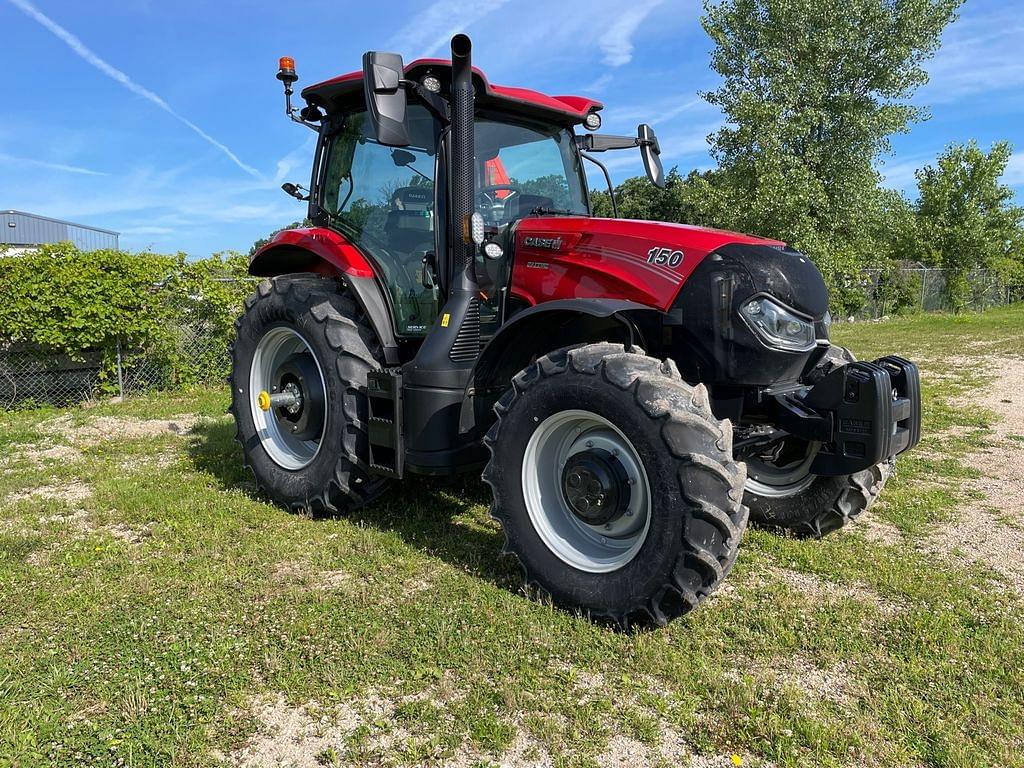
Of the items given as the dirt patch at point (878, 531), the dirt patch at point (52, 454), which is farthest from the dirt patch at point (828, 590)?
the dirt patch at point (52, 454)

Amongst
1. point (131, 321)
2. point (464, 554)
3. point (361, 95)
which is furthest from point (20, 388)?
point (464, 554)

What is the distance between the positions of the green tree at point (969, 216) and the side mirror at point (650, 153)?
25185mm

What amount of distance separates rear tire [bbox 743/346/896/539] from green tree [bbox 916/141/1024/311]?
84.3 ft

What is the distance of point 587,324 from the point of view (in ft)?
12.3

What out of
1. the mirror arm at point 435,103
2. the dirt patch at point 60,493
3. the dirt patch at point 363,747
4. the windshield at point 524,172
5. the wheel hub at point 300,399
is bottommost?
the dirt patch at point 363,747

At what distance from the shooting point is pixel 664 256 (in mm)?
3359

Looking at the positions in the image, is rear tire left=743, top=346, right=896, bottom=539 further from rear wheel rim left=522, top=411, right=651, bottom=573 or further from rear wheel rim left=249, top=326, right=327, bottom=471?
rear wheel rim left=249, top=326, right=327, bottom=471

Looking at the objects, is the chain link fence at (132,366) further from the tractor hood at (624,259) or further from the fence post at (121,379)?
the tractor hood at (624,259)

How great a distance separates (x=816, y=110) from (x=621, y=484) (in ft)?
66.6

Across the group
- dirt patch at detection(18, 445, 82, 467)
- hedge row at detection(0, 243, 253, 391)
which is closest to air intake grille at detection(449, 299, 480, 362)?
dirt patch at detection(18, 445, 82, 467)

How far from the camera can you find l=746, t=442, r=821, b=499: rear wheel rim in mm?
4082

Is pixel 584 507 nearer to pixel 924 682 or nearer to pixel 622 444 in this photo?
pixel 622 444

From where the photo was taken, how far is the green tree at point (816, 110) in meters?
19.8

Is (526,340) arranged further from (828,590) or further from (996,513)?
(996,513)
